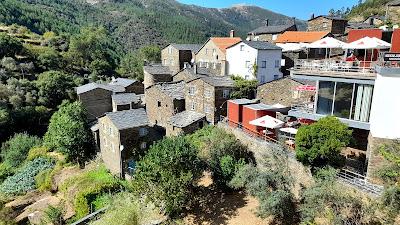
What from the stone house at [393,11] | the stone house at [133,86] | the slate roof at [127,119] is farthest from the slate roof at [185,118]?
the stone house at [393,11]

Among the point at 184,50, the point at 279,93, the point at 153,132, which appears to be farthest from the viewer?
the point at 184,50

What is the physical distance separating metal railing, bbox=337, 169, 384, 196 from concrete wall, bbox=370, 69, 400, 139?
296 centimetres

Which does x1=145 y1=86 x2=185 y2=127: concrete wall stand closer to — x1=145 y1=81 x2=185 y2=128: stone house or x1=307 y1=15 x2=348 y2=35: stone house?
x1=145 y1=81 x2=185 y2=128: stone house

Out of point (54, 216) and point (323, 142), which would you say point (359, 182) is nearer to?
point (323, 142)

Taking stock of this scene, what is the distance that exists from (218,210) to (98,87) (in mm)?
33919

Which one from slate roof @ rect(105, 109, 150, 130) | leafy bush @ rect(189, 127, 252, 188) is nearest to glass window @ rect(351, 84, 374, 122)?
leafy bush @ rect(189, 127, 252, 188)

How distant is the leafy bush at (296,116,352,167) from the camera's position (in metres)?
20.1

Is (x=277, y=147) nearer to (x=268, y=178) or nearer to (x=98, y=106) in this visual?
(x=268, y=178)

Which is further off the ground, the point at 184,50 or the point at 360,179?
the point at 184,50

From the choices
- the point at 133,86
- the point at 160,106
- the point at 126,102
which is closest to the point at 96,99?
the point at 133,86

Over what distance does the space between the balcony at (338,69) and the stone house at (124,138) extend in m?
19.0

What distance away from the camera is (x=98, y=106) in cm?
5184

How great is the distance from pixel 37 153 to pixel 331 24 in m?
57.9

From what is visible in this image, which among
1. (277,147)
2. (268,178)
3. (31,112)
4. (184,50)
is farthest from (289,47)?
(31,112)
